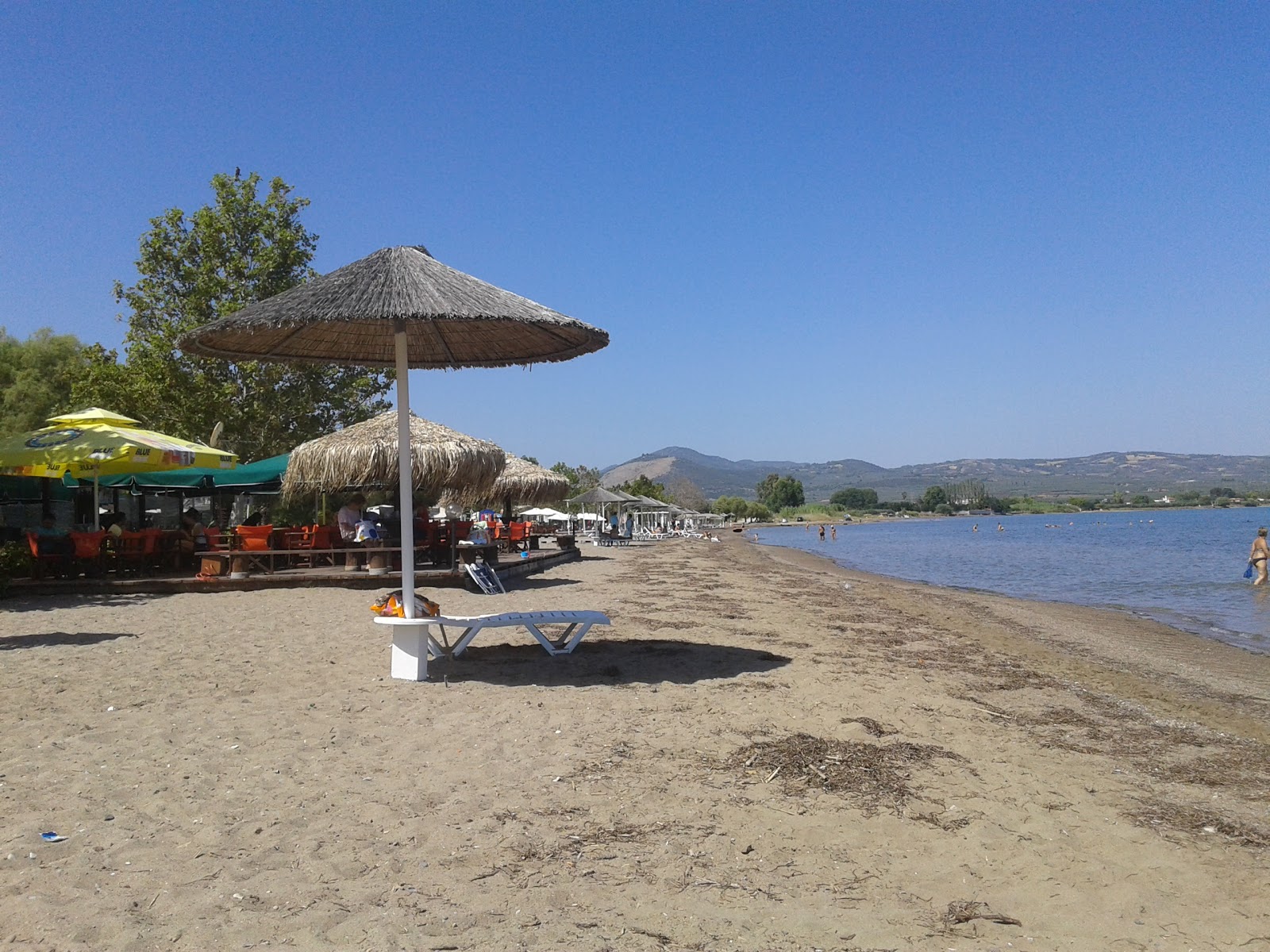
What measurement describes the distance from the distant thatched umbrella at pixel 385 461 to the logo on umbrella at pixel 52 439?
2733 mm

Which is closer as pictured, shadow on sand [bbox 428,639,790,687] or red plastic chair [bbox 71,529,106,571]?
shadow on sand [bbox 428,639,790,687]

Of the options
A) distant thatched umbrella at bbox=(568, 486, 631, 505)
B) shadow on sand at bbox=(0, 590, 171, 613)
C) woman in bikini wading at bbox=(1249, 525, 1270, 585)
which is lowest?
woman in bikini wading at bbox=(1249, 525, 1270, 585)

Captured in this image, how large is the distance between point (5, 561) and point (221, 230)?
46.4 ft

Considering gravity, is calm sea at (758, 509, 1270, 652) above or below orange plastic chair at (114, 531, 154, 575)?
below

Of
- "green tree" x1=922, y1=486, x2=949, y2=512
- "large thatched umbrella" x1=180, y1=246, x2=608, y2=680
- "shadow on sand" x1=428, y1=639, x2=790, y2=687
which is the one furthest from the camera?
"green tree" x1=922, y1=486, x2=949, y2=512

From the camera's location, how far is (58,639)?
25.8 feet

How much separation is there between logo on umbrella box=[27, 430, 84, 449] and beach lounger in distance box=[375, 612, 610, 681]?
694 cm

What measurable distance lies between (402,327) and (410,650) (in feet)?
7.95

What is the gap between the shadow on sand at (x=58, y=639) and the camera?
7.56 m

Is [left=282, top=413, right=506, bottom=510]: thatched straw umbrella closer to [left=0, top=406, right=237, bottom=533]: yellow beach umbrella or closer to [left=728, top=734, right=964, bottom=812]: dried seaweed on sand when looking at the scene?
[left=0, top=406, right=237, bottom=533]: yellow beach umbrella

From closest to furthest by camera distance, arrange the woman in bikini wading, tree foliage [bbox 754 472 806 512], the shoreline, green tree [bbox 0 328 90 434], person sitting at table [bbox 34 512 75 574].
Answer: the shoreline → person sitting at table [bbox 34 512 75 574] → the woman in bikini wading → green tree [bbox 0 328 90 434] → tree foliage [bbox 754 472 806 512]

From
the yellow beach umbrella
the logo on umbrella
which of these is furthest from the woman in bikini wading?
the logo on umbrella

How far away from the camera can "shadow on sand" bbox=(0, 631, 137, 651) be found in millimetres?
7559

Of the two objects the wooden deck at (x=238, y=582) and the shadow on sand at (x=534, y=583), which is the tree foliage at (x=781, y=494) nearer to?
the shadow on sand at (x=534, y=583)
